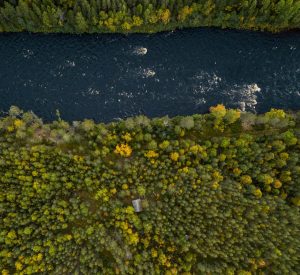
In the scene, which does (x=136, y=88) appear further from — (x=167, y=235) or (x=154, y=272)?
(x=154, y=272)

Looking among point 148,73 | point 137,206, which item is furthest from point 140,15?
point 137,206

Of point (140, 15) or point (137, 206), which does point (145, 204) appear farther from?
point (140, 15)

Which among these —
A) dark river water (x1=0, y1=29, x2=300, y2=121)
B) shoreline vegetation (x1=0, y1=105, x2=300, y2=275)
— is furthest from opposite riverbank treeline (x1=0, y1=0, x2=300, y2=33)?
shoreline vegetation (x1=0, y1=105, x2=300, y2=275)

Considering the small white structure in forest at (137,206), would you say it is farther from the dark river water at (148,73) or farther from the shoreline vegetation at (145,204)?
the dark river water at (148,73)

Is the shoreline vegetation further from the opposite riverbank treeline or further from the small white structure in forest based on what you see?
the opposite riverbank treeline

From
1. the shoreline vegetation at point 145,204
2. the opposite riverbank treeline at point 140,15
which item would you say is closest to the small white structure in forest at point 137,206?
the shoreline vegetation at point 145,204
